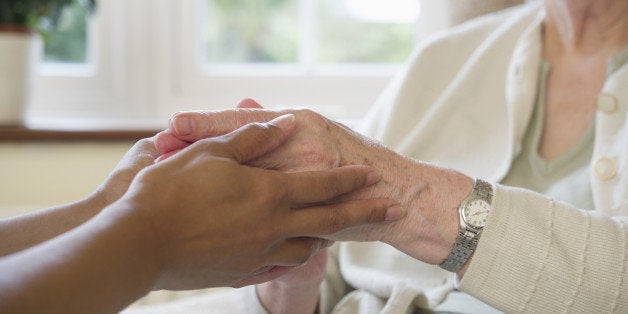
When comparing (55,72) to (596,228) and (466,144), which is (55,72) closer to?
(466,144)

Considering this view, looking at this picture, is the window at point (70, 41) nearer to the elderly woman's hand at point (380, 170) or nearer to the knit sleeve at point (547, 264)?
the elderly woman's hand at point (380, 170)

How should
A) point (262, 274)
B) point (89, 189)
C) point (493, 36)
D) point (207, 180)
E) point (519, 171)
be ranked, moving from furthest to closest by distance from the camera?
1. point (89, 189)
2. point (493, 36)
3. point (519, 171)
4. point (262, 274)
5. point (207, 180)

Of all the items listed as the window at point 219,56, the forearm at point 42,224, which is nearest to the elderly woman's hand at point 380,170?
the forearm at point 42,224

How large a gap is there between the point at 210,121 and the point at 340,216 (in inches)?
7.6

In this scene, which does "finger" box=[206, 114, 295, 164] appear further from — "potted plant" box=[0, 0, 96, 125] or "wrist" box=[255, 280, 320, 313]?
"potted plant" box=[0, 0, 96, 125]

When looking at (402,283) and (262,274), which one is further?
(402,283)

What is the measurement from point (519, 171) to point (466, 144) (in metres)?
0.12

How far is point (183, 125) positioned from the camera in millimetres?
928

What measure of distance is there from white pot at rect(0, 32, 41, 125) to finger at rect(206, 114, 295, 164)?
1231 millimetres

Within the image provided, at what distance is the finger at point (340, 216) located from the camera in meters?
Answer: 0.87

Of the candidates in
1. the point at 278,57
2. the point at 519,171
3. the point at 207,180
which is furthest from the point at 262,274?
the point at 278,57

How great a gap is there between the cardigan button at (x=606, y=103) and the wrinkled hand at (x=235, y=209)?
0.50m

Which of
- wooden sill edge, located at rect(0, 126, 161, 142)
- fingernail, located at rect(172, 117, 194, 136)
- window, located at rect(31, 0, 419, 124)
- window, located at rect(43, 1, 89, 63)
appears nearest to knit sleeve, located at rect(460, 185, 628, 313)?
fingernail, located at rect(172, 117, 194, 136)

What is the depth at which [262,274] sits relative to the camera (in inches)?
37.6
